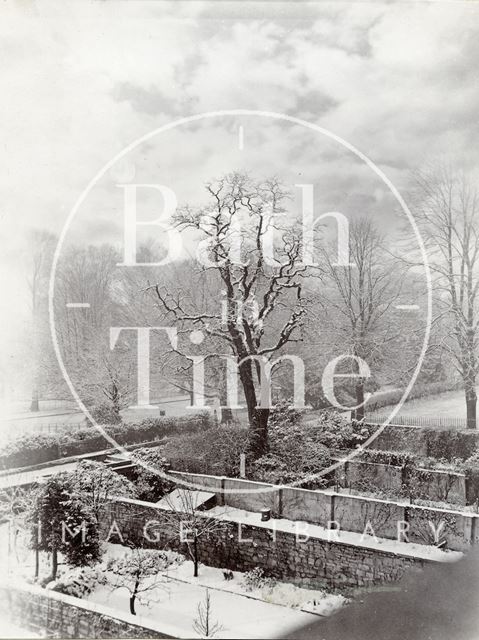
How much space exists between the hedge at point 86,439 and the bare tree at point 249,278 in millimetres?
2226

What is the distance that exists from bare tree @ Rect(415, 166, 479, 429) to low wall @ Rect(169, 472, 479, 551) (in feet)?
14.1

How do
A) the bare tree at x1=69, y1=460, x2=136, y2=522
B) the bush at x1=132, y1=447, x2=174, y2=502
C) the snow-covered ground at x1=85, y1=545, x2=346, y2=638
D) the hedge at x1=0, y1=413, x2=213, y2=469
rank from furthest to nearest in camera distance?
the bush at x1=132, y1=447, x2=174, y2=502 < the hedge at x1=0, y1=413, x2=213, y2=469 < the bare tree at x1=69, y1=460, x2=136, y2=522 < the snow-covered ground at x1=85, y1=545, x2=346, y2=638

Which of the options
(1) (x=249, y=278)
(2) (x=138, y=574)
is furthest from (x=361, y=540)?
(1) (x=249, y=278)

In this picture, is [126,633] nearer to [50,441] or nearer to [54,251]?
[54,251]

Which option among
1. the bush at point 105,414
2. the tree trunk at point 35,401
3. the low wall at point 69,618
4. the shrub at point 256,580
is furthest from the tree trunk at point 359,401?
the low wall at point 69,618

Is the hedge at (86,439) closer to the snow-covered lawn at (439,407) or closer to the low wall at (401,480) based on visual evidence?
the low wall at (401,480)

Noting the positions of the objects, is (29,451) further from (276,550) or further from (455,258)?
(455,258)

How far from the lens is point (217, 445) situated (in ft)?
37.3

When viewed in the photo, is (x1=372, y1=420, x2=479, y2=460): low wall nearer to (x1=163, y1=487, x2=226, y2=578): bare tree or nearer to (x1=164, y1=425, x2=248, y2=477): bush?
(x1=164, y1=425, x2=248, y2=477): bush

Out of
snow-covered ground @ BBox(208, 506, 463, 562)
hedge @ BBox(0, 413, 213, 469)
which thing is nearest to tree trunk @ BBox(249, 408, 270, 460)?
snow-covered ground @ BBox(208, 506, 463, 562)

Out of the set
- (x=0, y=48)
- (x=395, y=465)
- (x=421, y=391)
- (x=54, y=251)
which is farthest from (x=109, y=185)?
(x=421, y=391)

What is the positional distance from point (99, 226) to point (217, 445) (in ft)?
17.8

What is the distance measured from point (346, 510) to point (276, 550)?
181cm

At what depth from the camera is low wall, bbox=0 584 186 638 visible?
19.4ft
